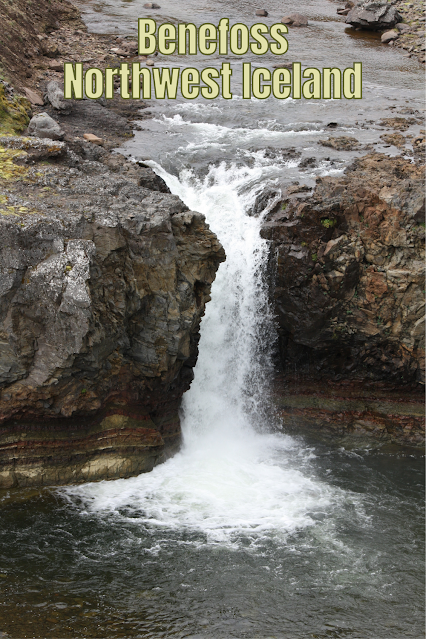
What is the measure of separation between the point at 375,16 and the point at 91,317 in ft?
96.3

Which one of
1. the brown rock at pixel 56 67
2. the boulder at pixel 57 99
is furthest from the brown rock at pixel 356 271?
the brown rock at pixel 56 67

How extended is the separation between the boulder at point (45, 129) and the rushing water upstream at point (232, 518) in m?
3.29

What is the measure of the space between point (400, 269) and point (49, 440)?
371 inches

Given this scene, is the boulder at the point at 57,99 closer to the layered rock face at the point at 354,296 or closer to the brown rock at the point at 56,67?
the brown rock at the point at 56,67

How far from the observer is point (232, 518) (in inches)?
485

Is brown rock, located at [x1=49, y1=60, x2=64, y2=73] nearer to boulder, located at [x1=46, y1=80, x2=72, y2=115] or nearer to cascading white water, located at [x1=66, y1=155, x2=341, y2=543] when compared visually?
boulder, located at [x1=46, y1=80, x2=72, y2=115]

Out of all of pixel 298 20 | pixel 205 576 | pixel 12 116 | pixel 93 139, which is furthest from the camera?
pixel 298 20

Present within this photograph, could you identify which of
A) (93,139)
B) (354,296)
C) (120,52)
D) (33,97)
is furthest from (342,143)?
(120,52)

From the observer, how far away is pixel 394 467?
15.0 m

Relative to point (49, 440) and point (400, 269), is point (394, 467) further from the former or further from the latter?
point (49, 440)

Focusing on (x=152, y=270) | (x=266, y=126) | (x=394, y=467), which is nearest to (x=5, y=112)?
(x=152, y=270)

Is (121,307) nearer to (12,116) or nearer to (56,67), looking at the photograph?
(12,116)

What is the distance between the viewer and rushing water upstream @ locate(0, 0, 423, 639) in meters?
9.69

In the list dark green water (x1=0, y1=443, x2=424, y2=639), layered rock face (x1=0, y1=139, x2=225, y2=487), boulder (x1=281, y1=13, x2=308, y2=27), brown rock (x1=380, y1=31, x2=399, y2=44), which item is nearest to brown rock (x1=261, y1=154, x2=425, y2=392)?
layered rock face (x1=0, y1=139, x2=225, y2=487)
